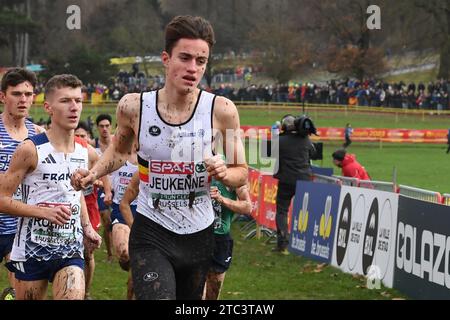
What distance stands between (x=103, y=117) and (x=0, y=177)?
22.0ft

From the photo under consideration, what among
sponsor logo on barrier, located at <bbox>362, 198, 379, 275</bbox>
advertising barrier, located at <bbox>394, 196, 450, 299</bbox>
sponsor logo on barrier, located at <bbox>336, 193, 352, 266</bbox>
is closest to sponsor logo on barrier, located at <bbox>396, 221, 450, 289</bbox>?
advertising barrier, located at <bbox>394, 196, 450, 299</bbox>

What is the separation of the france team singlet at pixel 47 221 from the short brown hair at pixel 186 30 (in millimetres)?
1593

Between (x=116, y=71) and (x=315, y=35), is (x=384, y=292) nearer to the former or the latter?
(x=116, y=71)

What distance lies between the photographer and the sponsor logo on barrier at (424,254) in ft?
33.9

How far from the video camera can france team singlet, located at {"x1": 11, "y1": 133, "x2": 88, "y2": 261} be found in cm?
914

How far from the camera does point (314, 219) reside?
614 inches

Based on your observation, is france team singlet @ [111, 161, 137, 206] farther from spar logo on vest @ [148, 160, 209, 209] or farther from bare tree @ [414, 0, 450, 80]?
bare tree @ [414, 0, 450, 80]

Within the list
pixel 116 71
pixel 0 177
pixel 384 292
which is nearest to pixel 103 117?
pixel 384 292

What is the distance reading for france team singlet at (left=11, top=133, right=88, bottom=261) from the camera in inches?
286

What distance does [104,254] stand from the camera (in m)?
16.3

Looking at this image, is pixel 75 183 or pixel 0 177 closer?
pixel 75 183

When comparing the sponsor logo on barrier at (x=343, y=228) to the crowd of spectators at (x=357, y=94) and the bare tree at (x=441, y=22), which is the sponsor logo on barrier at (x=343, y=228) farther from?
the bare tree at (x=441, y=22)

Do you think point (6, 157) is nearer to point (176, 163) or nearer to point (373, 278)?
point (176, 163)

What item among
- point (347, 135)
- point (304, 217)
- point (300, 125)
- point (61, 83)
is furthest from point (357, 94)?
point (61, 83)
